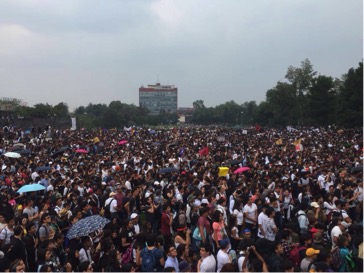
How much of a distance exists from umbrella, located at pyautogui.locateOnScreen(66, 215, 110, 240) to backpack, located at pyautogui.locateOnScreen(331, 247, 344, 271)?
3.55m

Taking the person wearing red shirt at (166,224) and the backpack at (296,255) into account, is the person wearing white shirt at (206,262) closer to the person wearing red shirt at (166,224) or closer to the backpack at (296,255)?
the backpack at (296,255)

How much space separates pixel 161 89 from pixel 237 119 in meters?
71.8

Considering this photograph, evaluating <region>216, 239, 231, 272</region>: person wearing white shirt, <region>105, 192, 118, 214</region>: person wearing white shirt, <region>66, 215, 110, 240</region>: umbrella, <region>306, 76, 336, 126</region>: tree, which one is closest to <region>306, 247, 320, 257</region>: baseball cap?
<region>216, 239, 231, 272</region>: person wearing white shirt

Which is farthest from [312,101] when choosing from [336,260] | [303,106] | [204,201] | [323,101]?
[336,260]

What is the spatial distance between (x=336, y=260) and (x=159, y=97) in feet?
596

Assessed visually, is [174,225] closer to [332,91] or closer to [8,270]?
[8,270]

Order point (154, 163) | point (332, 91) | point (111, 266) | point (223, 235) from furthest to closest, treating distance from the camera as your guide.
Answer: point (332, 91), point (154, 163), point (223, 235), point (111, 266)

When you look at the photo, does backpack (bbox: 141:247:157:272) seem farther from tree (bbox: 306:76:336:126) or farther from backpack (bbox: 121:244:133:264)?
tree (bbox: 306:76:336:126)

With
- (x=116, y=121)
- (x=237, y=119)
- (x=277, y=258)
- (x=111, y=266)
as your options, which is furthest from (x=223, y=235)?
(x=237, y=119)

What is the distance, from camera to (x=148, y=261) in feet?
20.4

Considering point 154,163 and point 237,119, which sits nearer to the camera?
point 154,163

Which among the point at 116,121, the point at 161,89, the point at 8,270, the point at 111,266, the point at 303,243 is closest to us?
the point at 8,270

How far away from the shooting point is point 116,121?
2980 inches

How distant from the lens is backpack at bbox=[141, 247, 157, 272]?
20.3 feet
